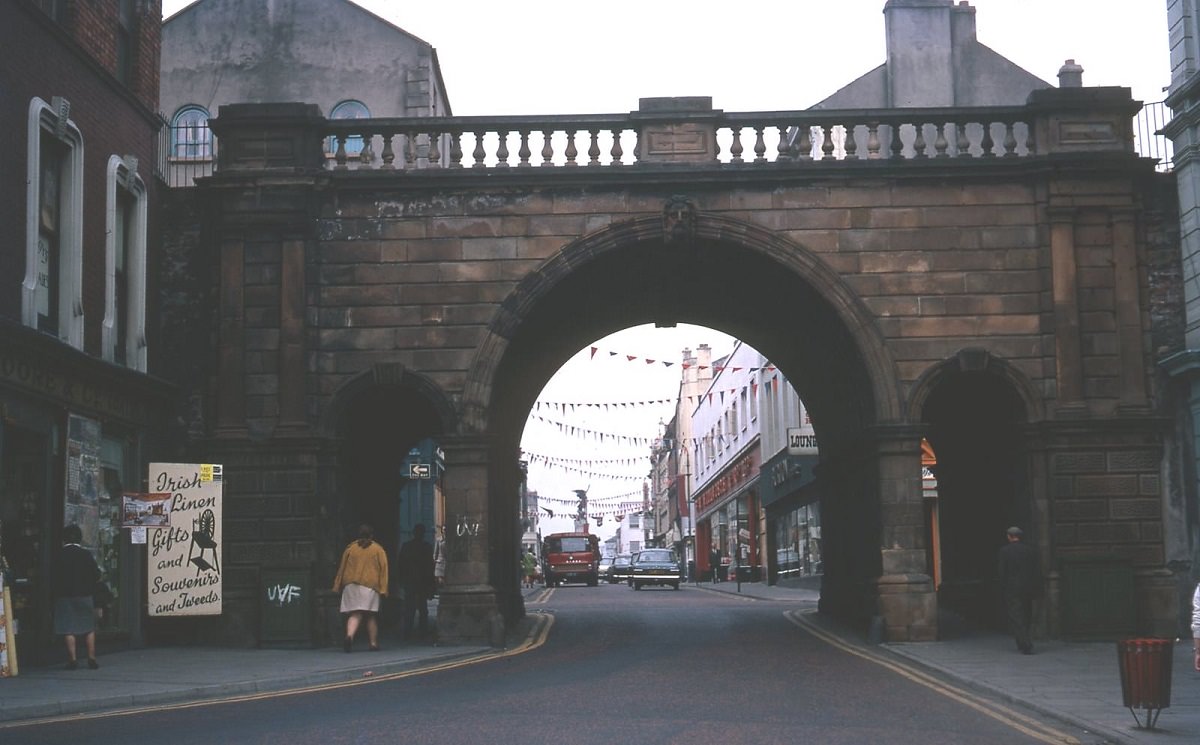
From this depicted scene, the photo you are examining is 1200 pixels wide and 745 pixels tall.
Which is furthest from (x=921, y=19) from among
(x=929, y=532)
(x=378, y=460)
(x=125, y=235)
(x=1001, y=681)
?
(x=1001, y=681)

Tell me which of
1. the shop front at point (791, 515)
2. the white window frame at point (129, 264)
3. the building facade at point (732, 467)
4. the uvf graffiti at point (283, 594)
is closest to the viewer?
the white window frame at point (129, 264)

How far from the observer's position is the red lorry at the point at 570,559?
58.2 m

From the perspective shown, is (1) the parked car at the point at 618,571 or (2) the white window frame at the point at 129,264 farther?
(1) the parked car at the point at 618,571

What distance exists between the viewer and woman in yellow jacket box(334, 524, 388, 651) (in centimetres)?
1989

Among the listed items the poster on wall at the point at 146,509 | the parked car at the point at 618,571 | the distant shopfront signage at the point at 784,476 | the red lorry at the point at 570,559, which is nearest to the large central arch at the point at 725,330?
the poster on wall at the point at 146,509

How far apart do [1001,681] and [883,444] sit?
652 centimetres

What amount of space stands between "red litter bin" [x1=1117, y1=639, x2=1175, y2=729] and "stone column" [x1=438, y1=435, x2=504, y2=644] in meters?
11.2

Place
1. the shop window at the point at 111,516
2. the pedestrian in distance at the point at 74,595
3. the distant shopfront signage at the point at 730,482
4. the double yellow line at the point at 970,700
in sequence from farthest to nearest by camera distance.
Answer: the distant shopfront signage at the point at 730,482, the shop window at the point at 111,516, the pedestrian in distance at the point at 74,595, the double yellow line at the point at 970,700

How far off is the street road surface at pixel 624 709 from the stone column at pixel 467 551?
1431 mm

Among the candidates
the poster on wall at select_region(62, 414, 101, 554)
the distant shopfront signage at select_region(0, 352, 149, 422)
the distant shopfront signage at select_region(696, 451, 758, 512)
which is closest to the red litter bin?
the distant shopfront signage at select_region(0, 352, 149, 422)

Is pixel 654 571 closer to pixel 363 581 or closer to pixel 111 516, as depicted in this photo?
pixel 363 581

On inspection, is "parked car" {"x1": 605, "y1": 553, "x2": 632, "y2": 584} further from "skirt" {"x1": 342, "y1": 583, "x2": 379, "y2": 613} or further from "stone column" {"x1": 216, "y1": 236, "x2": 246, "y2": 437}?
"skirt" {"x1": 342, "y1": 583, "x2": 379, "y2": 613}

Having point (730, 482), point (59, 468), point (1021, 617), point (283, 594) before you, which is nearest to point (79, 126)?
point (59, 468)

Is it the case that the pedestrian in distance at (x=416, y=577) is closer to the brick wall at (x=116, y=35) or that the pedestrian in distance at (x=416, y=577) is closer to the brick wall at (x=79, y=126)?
the brick wall at (x=79, y=126)
